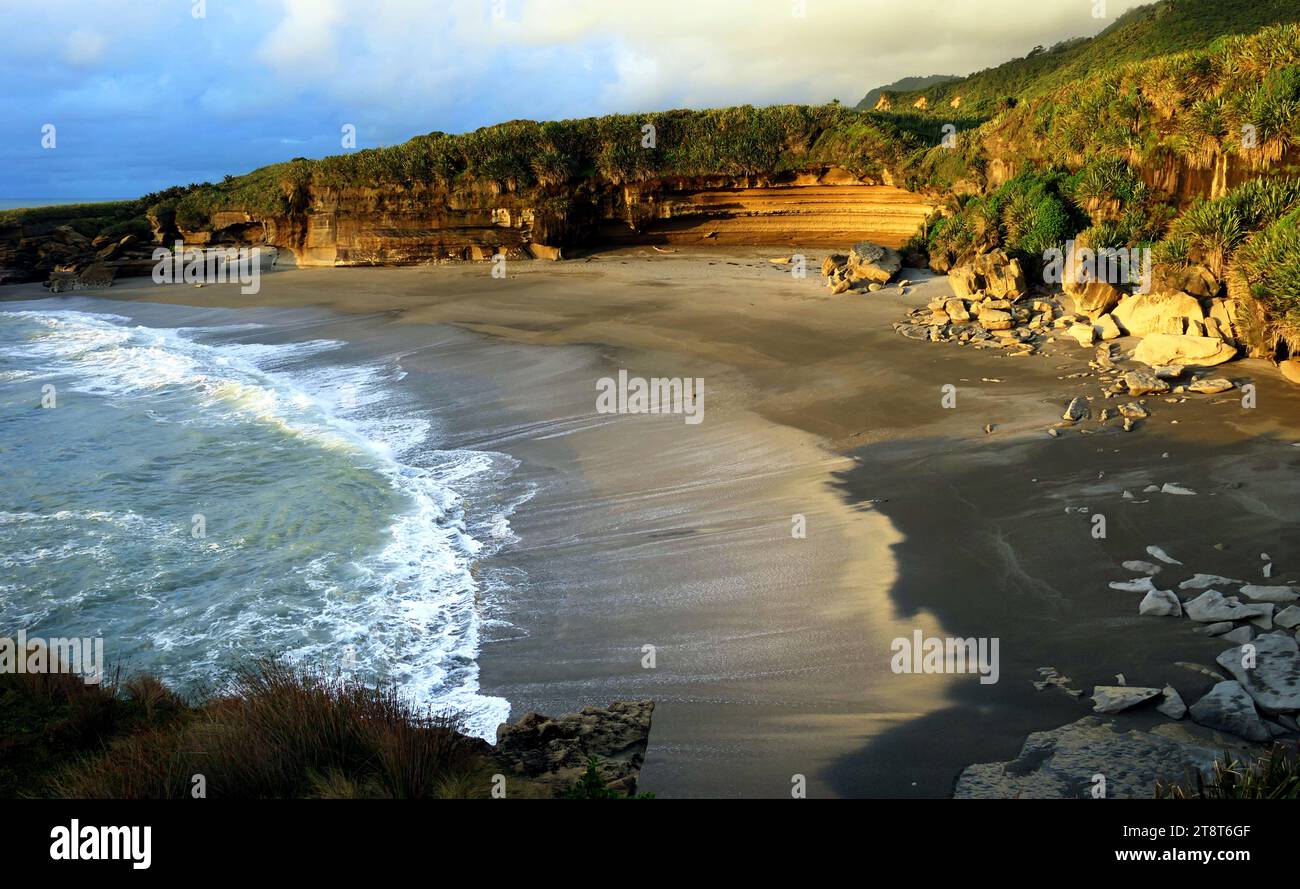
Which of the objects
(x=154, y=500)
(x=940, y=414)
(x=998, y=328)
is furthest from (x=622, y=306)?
(x=154, y=500)

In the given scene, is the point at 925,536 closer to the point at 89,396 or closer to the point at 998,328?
the point at 998,328

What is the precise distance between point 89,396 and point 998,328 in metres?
18.7

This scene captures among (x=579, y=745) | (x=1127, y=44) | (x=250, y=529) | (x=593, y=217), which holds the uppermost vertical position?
(x=1127, y=44)

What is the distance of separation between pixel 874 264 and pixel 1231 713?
1645 centimetres

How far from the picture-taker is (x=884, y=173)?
2539cm

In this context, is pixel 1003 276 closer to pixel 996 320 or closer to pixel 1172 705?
pixel 996 320

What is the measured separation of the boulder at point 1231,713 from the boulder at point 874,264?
52.3 ft

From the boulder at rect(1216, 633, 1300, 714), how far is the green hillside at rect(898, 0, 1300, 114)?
29.2 m

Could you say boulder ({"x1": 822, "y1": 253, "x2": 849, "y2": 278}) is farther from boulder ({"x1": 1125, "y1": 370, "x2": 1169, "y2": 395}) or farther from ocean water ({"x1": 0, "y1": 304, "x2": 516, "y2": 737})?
ocean water ({"x1": 0, "y1": 304, "x2": 516, "y2": 737})

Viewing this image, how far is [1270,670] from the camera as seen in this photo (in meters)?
5.28

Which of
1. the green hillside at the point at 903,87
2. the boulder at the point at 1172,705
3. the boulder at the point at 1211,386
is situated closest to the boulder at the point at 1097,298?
the boulder at the point at 1211,386

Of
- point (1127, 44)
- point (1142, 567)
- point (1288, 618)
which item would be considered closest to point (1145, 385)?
point (1142, 567)

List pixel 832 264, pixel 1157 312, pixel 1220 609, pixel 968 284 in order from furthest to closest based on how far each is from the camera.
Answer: pixel 832 264
pixel 968 284
pixel 1157 312
pixel 1220 609

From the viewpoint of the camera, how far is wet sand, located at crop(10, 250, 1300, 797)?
5.53 metres
